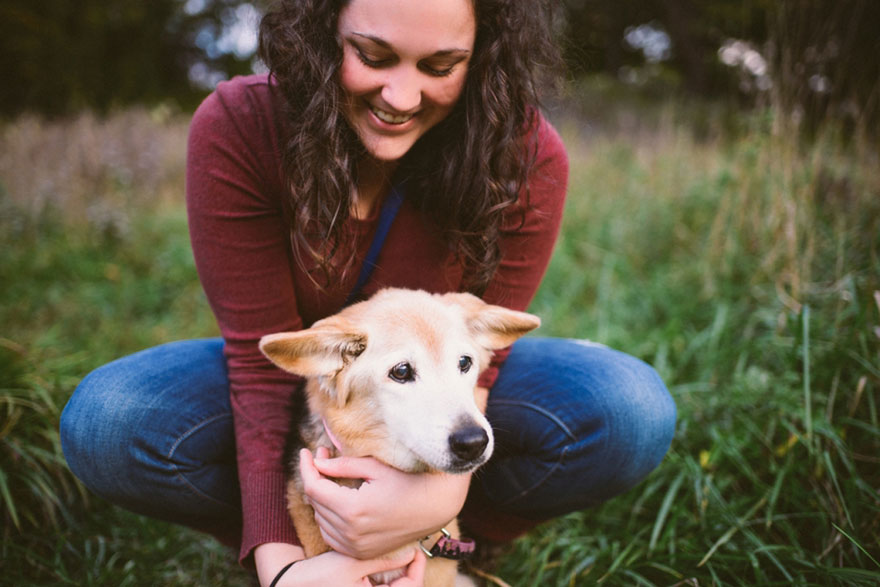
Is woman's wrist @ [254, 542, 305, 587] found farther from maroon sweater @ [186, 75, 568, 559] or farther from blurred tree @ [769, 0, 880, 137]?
blurred tree @ [769, 0, 880, 137]

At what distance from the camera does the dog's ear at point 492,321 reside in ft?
5.73

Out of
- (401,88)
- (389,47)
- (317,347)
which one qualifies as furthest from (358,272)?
(389,47)

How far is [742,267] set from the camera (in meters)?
3.62

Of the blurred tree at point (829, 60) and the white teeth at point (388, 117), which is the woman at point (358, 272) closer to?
the white teeth at point (388, 117)

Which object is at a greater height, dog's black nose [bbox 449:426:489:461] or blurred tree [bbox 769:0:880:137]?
blurred tree [bbox 769:0:880:137]

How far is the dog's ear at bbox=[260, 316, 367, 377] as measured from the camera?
4.90 feet

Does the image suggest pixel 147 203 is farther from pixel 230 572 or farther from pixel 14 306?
pixel 230 572

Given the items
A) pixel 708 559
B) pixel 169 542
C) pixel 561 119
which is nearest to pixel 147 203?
pixel 169 542

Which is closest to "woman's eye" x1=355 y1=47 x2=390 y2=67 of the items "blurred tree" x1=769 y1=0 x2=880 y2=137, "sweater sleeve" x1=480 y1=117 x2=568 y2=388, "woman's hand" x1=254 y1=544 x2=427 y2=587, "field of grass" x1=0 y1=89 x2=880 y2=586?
"sweater sleeve" x1=480 y1=117 x2=568 y2=388

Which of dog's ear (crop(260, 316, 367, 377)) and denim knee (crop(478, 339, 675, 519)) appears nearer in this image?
→ dog's ear (crop(260, 316, 367, 377))

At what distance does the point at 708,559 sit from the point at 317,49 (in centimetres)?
222

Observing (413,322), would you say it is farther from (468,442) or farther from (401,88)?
(401,88)

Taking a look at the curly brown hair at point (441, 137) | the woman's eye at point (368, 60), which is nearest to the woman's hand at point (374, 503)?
the curly brown hair at point (441, 137)

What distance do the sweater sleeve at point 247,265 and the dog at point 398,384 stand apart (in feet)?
0.31
